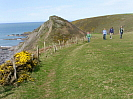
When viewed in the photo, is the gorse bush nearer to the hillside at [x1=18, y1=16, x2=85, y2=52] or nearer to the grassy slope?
the grassy slope

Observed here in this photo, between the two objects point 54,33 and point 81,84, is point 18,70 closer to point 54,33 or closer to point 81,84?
point 81,84

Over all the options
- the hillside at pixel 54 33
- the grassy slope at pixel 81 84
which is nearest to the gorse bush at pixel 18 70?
the grassy slope at pixel 81 84

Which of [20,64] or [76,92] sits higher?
[20,64]

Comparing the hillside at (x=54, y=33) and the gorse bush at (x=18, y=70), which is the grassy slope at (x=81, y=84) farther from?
the hillside at (x=54, y=33)

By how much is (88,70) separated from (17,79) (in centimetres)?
710

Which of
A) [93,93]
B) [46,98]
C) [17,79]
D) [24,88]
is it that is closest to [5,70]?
[17,79]

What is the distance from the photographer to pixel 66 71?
19359 millimetres

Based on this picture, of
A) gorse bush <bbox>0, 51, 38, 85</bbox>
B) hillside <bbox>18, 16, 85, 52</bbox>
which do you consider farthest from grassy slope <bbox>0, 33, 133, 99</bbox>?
hillside <bbox>18, 16, 85, 52</bbox>

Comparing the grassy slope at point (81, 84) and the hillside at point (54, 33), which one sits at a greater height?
the hillside at point (54, 33)

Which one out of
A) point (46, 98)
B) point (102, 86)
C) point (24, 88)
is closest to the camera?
point (46, 98)

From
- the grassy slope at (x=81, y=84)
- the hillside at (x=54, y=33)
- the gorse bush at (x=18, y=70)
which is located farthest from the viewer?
the hillside at (x=54, y=33)

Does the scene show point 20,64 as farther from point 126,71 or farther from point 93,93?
point 126,71

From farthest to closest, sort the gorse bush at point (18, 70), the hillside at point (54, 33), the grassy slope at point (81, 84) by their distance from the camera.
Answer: the hillside at point (54, 33)
the gorse bush at point (18, 70)
the grassy slope at point (81, 84)

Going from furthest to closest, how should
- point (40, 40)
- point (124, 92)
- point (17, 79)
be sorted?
point (40, 40)
point (17, 79)
point (124, 92)
